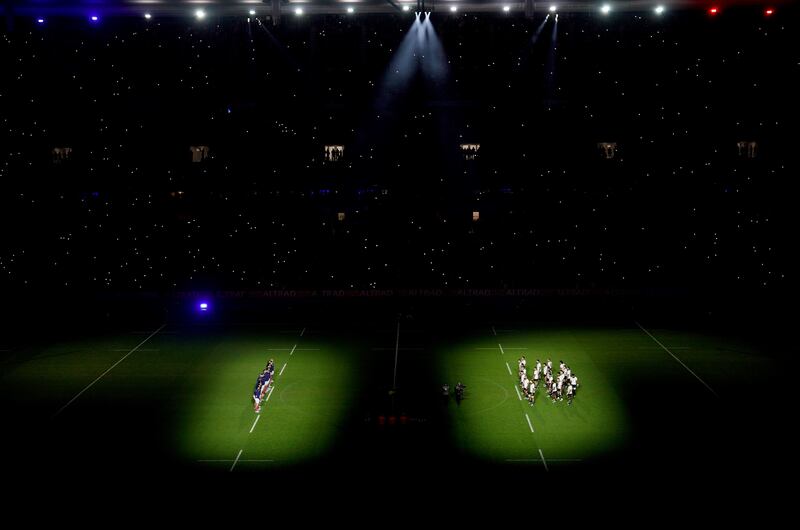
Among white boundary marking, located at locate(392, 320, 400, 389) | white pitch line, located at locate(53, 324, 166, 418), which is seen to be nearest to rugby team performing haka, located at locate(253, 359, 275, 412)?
white boundary marking, located at locate(392, 320, 400, 389)

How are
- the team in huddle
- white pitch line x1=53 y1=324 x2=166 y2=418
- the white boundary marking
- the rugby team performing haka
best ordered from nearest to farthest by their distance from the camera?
the rugby team performing haka
white pitch line x1=53 y1=324 x2=166 y2=418
the team in huddle
the white boundary marking

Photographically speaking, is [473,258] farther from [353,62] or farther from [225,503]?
[225,503]

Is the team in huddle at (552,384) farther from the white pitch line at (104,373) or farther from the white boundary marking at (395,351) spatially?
the white pitch line at (104,373)

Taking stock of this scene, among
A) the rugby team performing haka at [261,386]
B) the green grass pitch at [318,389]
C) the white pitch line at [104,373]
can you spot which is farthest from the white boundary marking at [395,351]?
the white pitch line at [104,373]

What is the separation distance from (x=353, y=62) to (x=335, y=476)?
17396mm

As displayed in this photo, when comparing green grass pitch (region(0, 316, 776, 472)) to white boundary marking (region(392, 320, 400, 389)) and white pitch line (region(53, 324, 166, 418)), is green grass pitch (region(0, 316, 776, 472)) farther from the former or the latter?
white boundary marking (region(392, 320, 400, 389))

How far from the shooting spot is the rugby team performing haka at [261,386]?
54.9ft

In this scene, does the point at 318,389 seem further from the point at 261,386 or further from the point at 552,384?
the point at 552,384

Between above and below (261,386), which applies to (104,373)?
below

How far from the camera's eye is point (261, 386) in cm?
1723

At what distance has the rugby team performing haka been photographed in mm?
16719

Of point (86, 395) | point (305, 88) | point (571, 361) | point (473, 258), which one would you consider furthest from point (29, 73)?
point (571, 361)

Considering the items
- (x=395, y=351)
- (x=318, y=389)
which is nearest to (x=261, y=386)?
(x=318, y=389)

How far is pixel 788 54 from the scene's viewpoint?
955 inches
